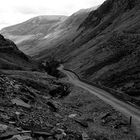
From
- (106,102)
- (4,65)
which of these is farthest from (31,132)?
(4,65)

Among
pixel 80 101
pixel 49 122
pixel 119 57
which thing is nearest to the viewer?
pixel 49 122

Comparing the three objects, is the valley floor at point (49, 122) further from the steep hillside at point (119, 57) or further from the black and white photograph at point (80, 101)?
the steep hillside at point (119, 57)

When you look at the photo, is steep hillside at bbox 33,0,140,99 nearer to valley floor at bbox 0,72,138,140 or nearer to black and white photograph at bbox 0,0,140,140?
black and white photograph at bbox 0,0,140,140

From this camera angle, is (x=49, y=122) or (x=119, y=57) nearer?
(x=49, y=122)

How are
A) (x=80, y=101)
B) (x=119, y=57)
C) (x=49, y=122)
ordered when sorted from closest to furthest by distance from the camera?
(x=49, y=122) → (x=80, y=101) → (x=119, y=57)

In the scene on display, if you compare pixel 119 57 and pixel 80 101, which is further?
pixel 119 57

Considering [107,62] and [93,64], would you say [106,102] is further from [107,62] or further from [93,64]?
[93,64]

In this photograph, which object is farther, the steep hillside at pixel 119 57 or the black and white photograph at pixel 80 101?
the steep hillside at pixel 119 57

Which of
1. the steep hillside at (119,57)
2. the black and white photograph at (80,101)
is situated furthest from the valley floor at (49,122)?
the steep hillside at (119,57)

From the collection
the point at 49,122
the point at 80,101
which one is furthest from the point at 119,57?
the point at 49,122

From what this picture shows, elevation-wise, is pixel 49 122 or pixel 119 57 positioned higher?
pixel 119 57

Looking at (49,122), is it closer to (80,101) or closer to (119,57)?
(80,101)

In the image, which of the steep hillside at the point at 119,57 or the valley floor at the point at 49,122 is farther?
the steep hillside at the point at 119,57

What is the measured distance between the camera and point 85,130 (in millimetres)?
29859
